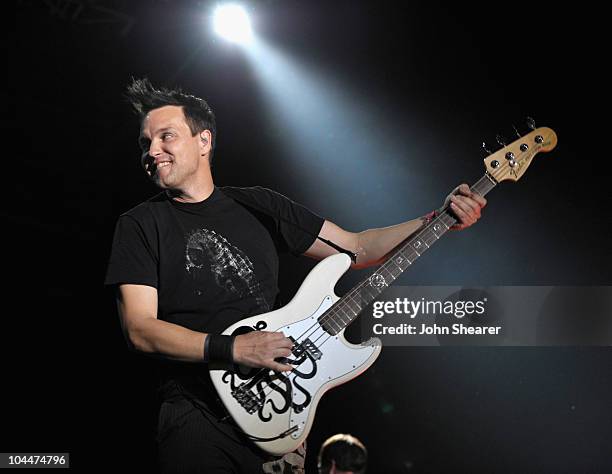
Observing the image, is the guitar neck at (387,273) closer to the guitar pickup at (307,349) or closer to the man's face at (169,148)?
the guitar pickup at (307,349)

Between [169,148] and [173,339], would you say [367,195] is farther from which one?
[173,339]

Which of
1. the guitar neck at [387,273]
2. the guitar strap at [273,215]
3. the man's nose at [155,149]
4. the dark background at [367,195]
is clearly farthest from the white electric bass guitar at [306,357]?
the dark background at [367,195]

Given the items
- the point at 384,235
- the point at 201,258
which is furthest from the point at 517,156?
the point at 201,258

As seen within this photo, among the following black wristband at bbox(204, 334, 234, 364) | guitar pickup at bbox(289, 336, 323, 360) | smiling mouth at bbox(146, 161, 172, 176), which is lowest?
black wristband at bbox(204, 334, 234, 364)

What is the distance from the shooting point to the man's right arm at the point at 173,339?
87.0 inches

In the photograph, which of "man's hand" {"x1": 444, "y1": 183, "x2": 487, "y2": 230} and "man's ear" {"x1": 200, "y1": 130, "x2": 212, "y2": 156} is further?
"man's ear" {"x1": 200, "y1": 130, "x2": 212, "y2": 156}

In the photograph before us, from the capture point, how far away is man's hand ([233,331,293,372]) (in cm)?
221

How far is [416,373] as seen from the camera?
483 centimetres

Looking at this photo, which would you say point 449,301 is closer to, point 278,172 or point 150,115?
point 278,172

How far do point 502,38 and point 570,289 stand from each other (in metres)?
1.93

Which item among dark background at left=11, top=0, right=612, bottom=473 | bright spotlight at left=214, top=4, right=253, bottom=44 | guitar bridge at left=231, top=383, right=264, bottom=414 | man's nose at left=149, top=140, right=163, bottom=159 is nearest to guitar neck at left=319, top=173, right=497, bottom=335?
guitar bridge at left=231, top=383, right=264, bottom=414

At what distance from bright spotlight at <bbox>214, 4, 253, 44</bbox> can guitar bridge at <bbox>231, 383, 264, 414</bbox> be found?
11.5 ft

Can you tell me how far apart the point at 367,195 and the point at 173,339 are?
10.1ft

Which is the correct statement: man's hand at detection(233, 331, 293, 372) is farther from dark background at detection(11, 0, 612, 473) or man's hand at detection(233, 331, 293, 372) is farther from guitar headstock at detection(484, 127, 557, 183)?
dark background at detection(11, 0, 612, 473)
